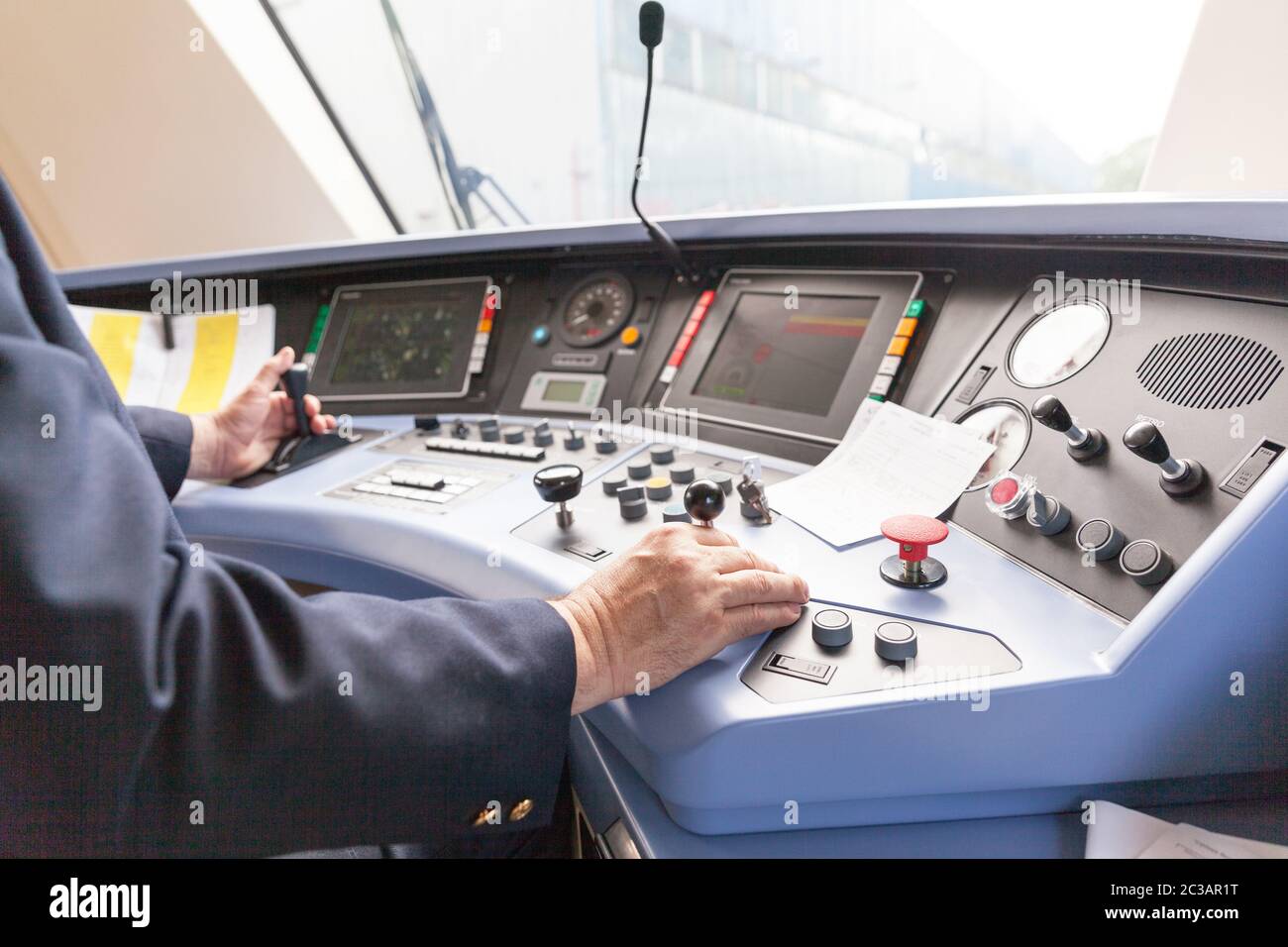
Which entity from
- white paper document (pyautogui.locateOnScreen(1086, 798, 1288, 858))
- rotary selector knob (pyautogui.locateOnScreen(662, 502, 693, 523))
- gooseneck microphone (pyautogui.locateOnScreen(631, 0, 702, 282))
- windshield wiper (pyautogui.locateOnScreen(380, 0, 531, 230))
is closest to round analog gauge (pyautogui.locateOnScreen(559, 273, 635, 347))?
gooseneck microphone (pyautogui.locateOnScreen(631, 0, 702, 282))

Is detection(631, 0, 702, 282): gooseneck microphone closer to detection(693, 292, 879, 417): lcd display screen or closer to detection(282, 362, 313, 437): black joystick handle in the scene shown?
detection(693, 292, 879, 417): lcd display screen

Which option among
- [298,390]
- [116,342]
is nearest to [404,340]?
[298,390]

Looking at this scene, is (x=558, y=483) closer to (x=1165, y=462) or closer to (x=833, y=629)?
(x=833, y=629)

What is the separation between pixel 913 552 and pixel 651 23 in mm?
810

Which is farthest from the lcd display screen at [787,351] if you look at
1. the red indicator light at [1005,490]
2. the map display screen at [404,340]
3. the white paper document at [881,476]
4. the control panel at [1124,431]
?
the map display screen at [404,340]

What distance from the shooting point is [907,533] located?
0.69m

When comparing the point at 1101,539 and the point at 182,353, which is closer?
the point at 1101,539

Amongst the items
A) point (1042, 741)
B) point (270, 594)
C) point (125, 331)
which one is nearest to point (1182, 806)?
point (1042, 741)

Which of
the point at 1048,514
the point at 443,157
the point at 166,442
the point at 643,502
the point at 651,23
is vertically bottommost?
the point at 166,442

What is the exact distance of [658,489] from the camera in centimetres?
96

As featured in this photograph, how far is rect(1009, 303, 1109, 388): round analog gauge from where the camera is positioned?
32.1 inches

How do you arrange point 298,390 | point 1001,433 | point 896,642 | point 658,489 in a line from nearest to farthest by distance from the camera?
point 896,642, point 1001,433, point 658,489, point 298,390

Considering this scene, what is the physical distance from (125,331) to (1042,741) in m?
1.85
